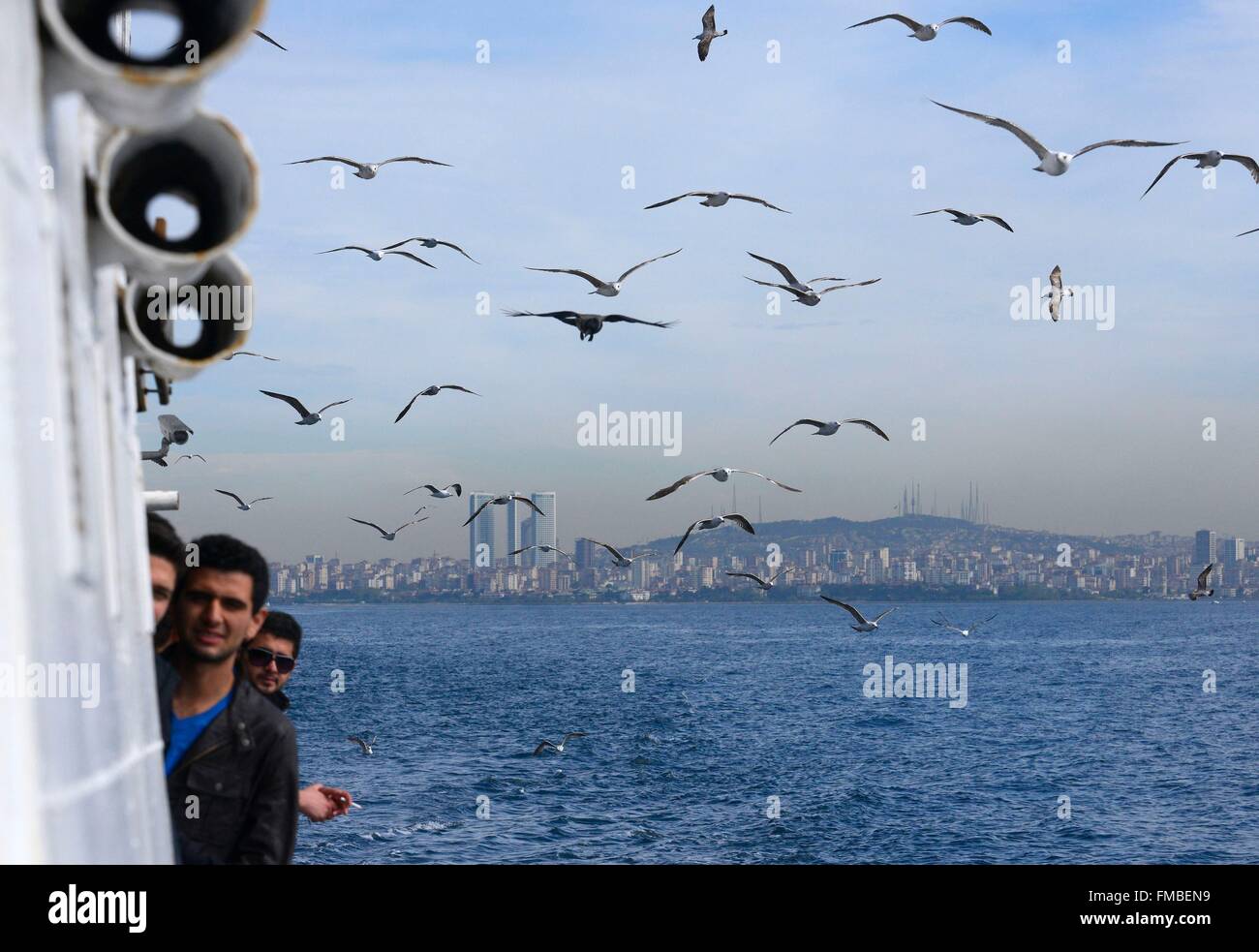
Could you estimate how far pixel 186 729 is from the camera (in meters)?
5.89

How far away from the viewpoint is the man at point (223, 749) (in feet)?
18.4

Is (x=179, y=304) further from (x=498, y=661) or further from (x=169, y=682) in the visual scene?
(x=498, y=661)

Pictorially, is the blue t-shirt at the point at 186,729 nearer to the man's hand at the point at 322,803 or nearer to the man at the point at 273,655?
the man's hand at the point at 322,803

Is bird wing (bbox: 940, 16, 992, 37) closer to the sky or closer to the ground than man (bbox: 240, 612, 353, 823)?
closer to the sky

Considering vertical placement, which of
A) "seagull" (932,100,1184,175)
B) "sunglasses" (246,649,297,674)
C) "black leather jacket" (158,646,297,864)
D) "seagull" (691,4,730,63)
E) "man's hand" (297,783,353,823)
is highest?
"seagull" (691,4,730,63)

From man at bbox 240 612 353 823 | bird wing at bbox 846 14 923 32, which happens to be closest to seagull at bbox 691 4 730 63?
bird wing at bbox 846 14 923 32

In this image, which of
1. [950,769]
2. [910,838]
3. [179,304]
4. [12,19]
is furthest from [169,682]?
[950,769]

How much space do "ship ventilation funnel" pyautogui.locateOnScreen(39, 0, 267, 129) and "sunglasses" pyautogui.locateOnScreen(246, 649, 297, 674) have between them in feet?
15.1

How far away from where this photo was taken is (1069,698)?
114 meters

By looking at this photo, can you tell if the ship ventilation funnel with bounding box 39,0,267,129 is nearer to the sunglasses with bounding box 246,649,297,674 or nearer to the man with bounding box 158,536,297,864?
Answer: the man with bounding box 158,536,297,864

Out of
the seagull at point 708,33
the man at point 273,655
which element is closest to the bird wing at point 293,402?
the seagull at point 708,33

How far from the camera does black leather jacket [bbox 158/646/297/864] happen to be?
18.4 ft
